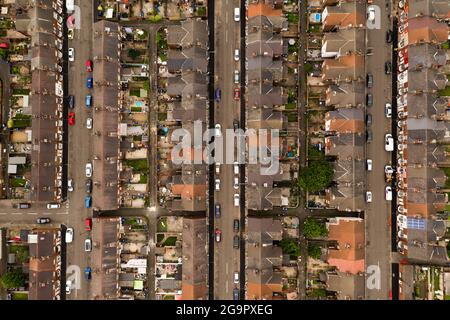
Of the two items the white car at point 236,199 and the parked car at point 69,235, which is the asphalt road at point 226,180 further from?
the parked car at point 69,235

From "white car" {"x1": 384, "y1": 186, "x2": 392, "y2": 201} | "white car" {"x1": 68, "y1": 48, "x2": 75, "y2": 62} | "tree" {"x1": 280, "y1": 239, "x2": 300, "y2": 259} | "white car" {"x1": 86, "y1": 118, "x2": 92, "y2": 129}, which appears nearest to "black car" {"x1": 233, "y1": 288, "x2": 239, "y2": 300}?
"tree" {"x1": 280, "y1": 239, "x2": 300, "y2": 259}

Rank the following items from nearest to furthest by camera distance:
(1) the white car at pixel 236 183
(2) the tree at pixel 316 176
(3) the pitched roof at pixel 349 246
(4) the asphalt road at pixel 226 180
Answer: (3) the pitched roof at pixel 349 246 < (2) the tree at pixel 316 176 < (1) the white car at pixel 236 183 < (4) the asphalt road at pixel 226 180

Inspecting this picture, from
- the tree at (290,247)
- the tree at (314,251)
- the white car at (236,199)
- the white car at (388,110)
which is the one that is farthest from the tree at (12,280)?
the white car at (388,110)

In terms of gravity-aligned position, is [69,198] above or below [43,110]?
below

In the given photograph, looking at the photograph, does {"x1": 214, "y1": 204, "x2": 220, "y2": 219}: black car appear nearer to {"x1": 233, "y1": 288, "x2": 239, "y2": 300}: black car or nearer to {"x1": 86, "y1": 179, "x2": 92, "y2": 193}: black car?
{"x1": 233, "y1": 288, "x2": 239, "y2": 300}: black car
